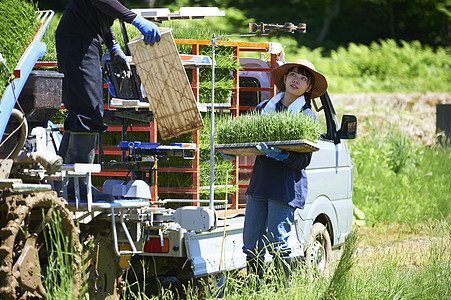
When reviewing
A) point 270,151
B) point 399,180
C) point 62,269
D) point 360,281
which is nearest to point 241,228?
point 270,151

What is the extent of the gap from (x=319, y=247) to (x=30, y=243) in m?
3.32

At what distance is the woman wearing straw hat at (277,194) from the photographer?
564 centimetres

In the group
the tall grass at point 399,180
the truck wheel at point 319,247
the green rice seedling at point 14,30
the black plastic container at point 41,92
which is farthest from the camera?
the tall grass at point 399,180

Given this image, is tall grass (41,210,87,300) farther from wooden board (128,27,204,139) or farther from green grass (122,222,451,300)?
wooden board (128,27,204,139)

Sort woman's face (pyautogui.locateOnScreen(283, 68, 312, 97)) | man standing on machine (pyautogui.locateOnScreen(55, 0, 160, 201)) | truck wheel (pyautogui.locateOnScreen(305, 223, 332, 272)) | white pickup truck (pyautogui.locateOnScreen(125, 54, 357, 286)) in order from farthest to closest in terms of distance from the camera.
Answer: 1. truck wheel (pyautogui.locateOnScreen(305, 223, 332, 272))
2. woman's face (pyautogui.locateOnScreen(283, 68, 312, 97))
3. white pickup truck (pyautogui.locateOnScreen(125, 54, 357, 286))
4. man standing on machine (pyautogui.locateOnScreen(55, 0, 160, 201))

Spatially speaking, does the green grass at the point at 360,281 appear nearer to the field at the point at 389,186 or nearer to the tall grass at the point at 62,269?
the field at the point at 389,186

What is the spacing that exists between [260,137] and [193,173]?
3.66ft

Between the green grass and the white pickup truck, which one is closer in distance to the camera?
the green grass

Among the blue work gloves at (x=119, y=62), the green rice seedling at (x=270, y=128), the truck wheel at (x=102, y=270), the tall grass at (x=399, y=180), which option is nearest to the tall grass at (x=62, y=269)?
the truck wheel at (x=102, y=270)

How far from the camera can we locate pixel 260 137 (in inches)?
218

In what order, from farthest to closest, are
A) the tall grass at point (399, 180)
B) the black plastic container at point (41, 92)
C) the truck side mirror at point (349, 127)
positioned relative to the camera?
1. the tall grass at point (399, 180)
2. the truck side mirror at point (349, 127)
3. the black plastic container at point (41, 92)

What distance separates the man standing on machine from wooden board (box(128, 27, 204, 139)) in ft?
0.34

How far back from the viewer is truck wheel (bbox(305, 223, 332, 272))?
6.64 meters

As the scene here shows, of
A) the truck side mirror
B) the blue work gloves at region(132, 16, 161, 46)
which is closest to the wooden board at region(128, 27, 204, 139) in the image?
the blue work gloves at region(132, 16, 161, 46)
